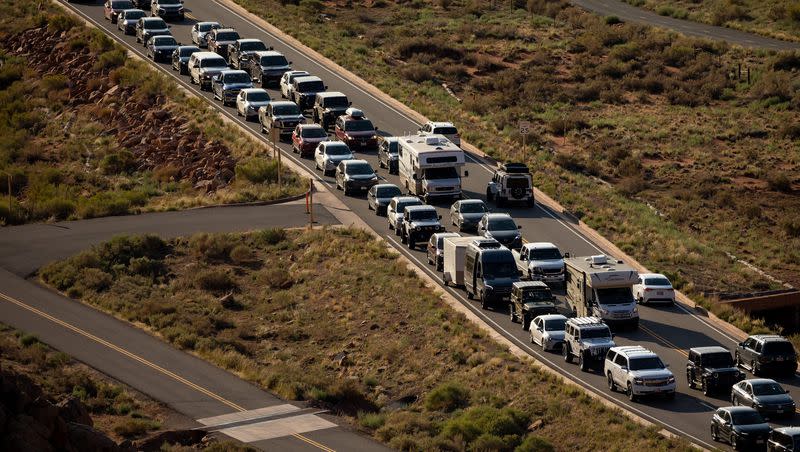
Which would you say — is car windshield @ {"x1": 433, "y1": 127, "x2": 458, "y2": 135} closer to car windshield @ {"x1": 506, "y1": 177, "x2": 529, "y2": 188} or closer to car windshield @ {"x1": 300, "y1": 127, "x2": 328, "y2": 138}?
car windshield @ {"x1": 300, "y1": 127, "x2": 328, "y2": 138}

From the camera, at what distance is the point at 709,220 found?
2749 inches

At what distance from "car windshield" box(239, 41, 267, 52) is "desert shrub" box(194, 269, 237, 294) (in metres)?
30.3

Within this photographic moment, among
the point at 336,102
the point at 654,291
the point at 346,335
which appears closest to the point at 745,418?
the point at 654,291

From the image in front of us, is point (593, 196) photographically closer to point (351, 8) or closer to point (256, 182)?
point (256, 182)

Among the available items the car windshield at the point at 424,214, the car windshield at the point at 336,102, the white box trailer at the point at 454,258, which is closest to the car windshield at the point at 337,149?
the car windshield at the point at 336,102

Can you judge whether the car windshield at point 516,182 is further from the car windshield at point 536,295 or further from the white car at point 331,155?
the car windshield at point 536,295

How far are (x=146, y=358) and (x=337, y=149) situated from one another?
2407 centimetres

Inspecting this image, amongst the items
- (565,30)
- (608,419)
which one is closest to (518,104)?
(565,30)

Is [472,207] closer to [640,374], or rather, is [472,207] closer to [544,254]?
[544,254]

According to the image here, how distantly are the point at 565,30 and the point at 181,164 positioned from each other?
1877 inches

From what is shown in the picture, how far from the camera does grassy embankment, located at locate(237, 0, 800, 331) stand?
64.2 metres

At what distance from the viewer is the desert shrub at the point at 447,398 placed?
136ft

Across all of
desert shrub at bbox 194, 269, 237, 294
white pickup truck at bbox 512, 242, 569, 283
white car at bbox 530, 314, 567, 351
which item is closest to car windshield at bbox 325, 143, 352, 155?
desert shrub at bbox 194, 269, 237, 294

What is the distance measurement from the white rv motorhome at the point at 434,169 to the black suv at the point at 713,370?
20.3 meters
